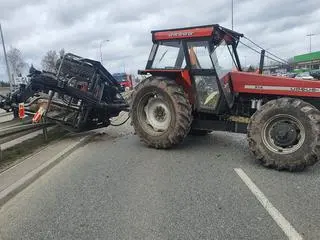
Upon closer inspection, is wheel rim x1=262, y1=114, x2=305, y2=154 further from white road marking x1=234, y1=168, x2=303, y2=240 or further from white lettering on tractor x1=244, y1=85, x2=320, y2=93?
white road marking x1=234, y1=168, x2=303, y2=240

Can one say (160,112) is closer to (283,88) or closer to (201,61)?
(201,61)

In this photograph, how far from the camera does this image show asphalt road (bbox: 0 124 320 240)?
15.6 feet

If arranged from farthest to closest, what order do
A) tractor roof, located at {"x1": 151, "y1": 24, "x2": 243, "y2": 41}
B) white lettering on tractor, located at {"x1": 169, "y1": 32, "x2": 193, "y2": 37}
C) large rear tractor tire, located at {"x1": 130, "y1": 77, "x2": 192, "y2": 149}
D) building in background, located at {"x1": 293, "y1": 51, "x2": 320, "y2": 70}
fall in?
building in background, located at {"x1": 293, "y1": 51, "x2": 320, "y2": 70} → white lettering on tractor, located at {"x1": 169, "y1": 32, "x2": 193, "y2": 37} → large rear tractor tire, located at {"x1": 130, "y1": 77, "x2": 192, "y2": 149} → tractor roof, located at {"x1": 151, "y1": 24, "x2": 243, "y2": 41}

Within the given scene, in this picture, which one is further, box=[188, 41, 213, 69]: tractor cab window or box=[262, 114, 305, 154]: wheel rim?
box=[188, 41, 213, 69]: tractor cab window

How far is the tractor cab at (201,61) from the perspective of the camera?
8.92 meters

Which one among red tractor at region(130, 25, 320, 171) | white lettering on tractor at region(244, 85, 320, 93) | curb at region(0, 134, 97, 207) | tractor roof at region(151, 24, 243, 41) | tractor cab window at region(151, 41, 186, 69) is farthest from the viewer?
tractor cab window at region(151, 41, 186, 69)

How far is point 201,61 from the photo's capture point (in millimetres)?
9141

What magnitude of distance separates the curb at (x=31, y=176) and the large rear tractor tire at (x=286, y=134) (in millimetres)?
3812

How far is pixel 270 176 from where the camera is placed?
6957 mm

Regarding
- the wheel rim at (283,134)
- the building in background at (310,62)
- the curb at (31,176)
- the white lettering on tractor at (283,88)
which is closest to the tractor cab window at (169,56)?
the white lettering on tractor at (283,88)

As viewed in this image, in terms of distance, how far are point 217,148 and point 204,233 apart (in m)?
4.91

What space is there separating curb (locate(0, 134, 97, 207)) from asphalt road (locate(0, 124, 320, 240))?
0.12 metres

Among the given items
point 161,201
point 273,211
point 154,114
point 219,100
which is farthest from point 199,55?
point 273,211

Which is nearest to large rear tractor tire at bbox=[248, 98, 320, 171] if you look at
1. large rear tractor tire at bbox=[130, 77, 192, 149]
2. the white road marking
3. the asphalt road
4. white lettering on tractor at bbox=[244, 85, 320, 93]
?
the asphalt road
